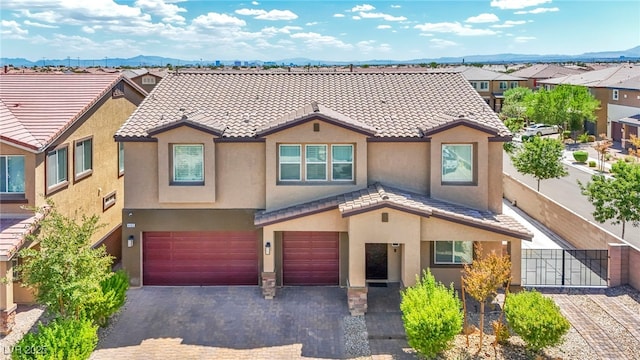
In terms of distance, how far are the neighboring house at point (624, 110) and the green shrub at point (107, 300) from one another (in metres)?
51.3

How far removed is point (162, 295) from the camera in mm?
19203

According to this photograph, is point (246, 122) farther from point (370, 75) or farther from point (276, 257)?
point (370, 75)

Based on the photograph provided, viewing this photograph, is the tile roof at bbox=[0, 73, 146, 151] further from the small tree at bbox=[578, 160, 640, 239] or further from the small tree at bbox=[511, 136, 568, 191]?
the small tree at bbox=[511, 136, 568, 191]

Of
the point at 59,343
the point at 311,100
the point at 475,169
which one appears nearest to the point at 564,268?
the point at 475,169

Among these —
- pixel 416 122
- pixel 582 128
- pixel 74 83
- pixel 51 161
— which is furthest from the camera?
pixel 582 128

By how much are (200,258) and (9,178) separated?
23.9 feet

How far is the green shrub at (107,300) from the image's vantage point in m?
15.4

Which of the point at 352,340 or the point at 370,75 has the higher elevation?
the point at 370,75

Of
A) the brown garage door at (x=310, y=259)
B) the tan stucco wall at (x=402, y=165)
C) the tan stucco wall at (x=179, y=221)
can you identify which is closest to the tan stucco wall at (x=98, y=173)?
the tan stucco wall at (x=179, y=221)

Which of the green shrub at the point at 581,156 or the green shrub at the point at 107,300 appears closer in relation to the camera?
the green shrub at the point at 107,300

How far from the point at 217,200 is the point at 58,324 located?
7.43 metres

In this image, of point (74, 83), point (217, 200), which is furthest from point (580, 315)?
point (74, 83)

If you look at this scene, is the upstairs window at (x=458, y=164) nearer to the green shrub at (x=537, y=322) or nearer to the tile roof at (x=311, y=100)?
the tile roof at (x=311, y=100)

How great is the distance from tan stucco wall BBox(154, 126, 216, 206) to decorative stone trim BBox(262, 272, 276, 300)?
3.49m
